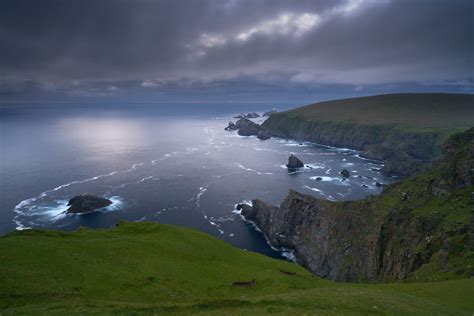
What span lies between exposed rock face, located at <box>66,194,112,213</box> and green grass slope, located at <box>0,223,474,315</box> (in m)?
90.5

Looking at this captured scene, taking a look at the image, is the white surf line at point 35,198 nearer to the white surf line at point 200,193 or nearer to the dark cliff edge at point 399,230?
the white surf line at point 200,193

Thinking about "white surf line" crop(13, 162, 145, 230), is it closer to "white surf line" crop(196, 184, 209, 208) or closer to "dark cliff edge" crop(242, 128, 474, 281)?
"white surf line" crop(196, 184, 209, 208)

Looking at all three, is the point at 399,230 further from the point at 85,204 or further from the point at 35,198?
the point at 35,198

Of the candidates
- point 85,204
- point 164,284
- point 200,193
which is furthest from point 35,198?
point 164,284

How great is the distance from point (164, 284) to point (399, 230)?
63.8m

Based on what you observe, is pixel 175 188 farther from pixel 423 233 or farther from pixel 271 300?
pixel 271 300

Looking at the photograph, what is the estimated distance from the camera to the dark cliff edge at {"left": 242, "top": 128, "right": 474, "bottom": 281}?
57.4 m

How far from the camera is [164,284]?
110 ft

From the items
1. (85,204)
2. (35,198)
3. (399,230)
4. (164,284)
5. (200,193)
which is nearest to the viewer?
(164,284)

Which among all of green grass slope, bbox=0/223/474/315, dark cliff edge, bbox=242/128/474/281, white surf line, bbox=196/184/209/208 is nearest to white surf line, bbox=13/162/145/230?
white surf line, bbox=196/184/209/208

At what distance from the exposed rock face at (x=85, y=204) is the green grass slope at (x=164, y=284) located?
90534mm

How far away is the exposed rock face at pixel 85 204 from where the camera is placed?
129000 millimetres

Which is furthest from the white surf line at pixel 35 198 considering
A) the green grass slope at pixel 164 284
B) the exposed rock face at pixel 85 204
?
the green grass slope at pixel 164 284

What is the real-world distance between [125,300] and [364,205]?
76.8m
